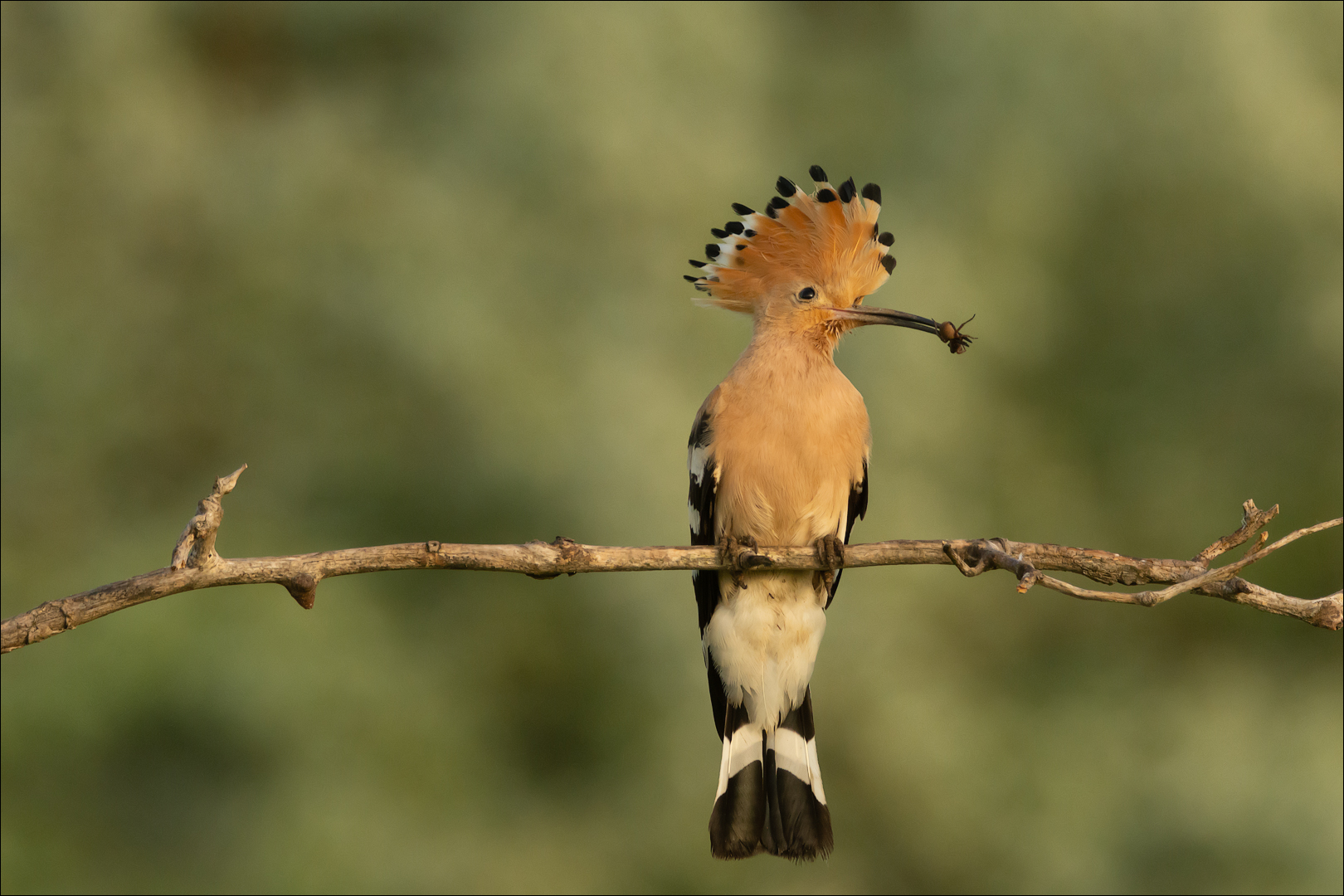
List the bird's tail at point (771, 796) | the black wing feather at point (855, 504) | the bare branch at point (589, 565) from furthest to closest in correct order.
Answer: the black wing feather at point (855, 504) → the bird's tail at point (771, 796) → the bare branch at point (589, 565)

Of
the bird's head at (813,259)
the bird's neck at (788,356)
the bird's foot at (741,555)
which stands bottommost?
the bird's foot at (741,555)

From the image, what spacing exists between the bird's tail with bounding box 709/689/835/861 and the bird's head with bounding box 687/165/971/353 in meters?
0.86

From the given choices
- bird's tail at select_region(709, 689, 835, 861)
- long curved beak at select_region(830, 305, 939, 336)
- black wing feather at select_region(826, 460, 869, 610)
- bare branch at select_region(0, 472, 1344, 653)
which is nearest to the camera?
bare branch at select_region(0, 472, 1344, 653)

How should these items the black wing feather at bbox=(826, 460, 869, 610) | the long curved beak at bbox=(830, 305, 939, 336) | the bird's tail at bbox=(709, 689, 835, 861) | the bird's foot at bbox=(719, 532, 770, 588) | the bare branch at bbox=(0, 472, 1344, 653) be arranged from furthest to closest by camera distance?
the black wing feather at bbox=(826, 460, 869, 610) → the bird's tail at bbox=(709, 689, 835, 861) → the long curved beak at bbox=(830, 305, 939, 336) → the bird's foot at bbox=(719, 532, 770, 588) → the bare branch at bbox=(0, 472, 1344, 653)

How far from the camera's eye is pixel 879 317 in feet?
6.97

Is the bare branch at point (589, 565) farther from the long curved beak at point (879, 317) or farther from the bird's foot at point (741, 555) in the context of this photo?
the long curved beak at point (879, 317)

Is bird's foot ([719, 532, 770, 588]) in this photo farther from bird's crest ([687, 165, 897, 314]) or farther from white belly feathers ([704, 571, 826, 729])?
bird's crest ([687, 165, 897, 314])

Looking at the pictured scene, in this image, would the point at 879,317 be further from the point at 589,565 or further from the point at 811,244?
the point at 589,565

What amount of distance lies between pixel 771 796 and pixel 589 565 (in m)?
0.92

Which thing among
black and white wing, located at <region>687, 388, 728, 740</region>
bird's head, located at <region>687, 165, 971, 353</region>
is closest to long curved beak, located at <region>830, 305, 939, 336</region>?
bird's head, located at <region>687, 165, 971, 353</region>

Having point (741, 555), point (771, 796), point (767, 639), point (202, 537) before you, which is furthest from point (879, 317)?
point (202, 537)

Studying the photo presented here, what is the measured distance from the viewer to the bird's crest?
210 centimetres

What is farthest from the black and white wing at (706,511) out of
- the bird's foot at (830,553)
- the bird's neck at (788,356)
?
the bird's foot at (830,553)

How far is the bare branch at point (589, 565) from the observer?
1.35 metres
